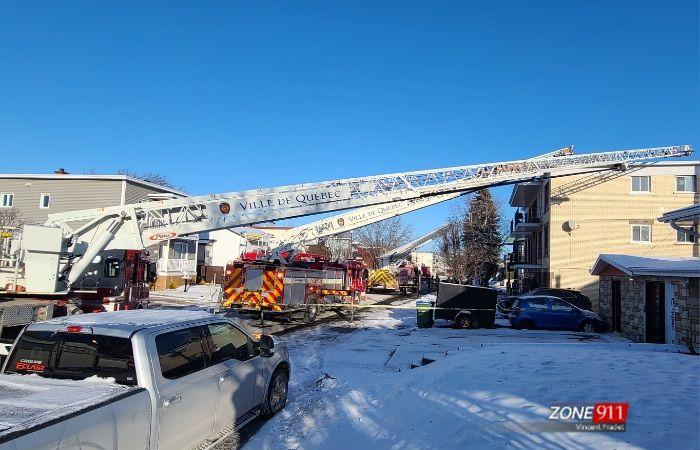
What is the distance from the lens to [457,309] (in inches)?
738

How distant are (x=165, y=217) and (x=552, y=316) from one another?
1355 centimetres

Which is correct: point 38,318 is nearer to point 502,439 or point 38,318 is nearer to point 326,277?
point 502,439

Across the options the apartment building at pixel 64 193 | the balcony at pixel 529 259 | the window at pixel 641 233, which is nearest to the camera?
the window at pixel 641 233

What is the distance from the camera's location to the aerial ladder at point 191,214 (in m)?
11.6

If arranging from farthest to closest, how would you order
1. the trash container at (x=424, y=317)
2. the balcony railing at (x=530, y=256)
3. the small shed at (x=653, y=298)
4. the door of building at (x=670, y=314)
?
the balcony railing at (x=530, y=256) → the trash container at (x=424, y=317) → the door of building at (x=670, y=314) → the small shed at (x=653, y=298)

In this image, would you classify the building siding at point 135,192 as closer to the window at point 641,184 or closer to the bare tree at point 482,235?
the bare tree at point 482,235

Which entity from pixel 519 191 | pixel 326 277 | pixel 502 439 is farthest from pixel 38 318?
pixel 519 191

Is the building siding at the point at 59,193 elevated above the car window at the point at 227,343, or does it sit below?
above

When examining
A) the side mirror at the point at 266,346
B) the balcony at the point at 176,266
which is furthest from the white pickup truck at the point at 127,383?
the balcony at the point at 176,266

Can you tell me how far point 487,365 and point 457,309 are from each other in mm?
11720

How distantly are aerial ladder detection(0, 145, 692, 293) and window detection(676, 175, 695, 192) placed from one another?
650 inches

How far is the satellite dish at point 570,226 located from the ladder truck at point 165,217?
485 inches

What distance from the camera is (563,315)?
18438 mm

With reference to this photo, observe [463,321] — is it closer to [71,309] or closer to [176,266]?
[71,309]
